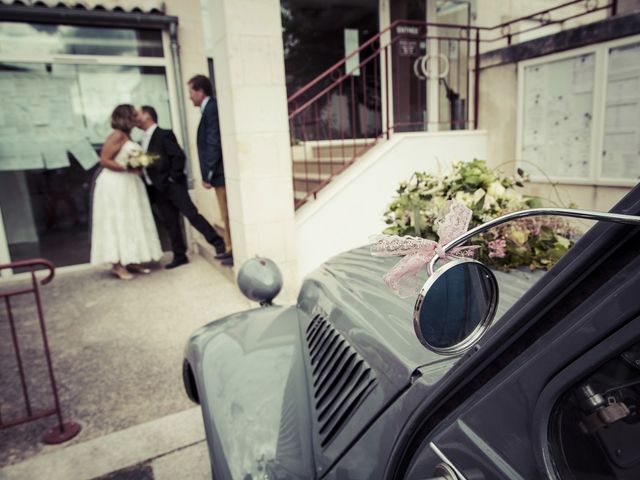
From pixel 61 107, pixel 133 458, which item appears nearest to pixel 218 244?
pixel 61 107

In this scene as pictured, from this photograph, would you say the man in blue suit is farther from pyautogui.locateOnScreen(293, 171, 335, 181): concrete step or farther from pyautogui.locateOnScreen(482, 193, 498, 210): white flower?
pyautogui.locateOnScreen(482, 193, 498, 210): white flower

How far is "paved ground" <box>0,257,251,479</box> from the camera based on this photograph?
296 centimetres

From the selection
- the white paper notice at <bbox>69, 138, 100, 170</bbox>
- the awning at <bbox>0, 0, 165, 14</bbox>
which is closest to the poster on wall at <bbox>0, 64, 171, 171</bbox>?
the white paper notice at <bbox>69, 138, 100, 170</bbox>

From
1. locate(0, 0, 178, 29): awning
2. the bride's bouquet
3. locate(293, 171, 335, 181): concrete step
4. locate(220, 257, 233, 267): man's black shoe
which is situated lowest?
locate(220, 257, 233, 267): man's black shoe

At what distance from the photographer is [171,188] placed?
20.5 ft

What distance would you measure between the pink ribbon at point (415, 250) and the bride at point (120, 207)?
Answer: 18.6 ft

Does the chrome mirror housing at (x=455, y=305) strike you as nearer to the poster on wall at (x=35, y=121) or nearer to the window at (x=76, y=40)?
the poster on wall at (x=35, y=121)

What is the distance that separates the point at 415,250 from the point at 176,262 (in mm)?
6235

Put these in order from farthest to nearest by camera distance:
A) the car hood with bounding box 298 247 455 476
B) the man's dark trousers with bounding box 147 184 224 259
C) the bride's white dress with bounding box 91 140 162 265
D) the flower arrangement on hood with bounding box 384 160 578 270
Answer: the man's dark trousers with bounding box 147 184 224 259 → the bride's white dress with bounding box 91 140 162 265 → the flower arrangement on hood with bounding box 384 160 578 270 → the car hood with bounding box 298 247 455 476

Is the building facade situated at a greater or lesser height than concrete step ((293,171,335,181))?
greater

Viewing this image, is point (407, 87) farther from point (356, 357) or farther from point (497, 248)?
point (356, 357)

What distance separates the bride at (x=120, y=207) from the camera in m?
5.80

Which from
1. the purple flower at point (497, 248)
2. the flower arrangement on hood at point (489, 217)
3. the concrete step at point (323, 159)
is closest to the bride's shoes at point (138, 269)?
the concrete step at point (323, 159)

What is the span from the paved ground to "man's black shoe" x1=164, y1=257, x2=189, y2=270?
125 mm
